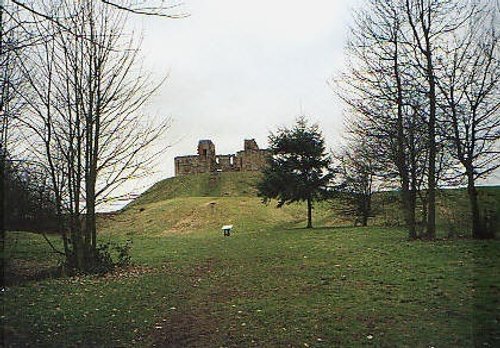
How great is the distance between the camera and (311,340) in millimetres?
6484

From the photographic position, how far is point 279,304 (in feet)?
28.7

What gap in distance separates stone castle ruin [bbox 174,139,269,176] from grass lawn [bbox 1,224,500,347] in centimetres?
6902

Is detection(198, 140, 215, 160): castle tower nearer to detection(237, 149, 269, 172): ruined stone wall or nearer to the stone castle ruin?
the stone castle ruin

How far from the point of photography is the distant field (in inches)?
262

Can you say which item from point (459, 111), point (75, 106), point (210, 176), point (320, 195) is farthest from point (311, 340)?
point (210, 176)

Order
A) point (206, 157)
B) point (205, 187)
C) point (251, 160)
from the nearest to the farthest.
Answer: point (205, 187) < point (251, 160) < point (206, 157)

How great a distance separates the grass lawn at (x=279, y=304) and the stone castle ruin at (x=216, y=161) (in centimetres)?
6902

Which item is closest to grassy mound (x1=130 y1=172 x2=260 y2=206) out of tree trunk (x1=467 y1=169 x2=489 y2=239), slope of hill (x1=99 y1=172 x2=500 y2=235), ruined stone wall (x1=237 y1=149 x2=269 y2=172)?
ruined stone wall (x1=237 y1=149 x2=269 y2=172)

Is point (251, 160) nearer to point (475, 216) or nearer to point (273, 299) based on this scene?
point (475, 216)

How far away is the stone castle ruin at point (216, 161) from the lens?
276ft

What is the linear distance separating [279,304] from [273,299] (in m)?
0.50

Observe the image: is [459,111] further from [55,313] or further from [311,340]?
[55,313]

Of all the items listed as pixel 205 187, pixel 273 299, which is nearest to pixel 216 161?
pixel 205 187

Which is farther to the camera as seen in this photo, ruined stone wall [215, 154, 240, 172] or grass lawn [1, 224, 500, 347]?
ruined stone wall [215, 154, 240, 172]
